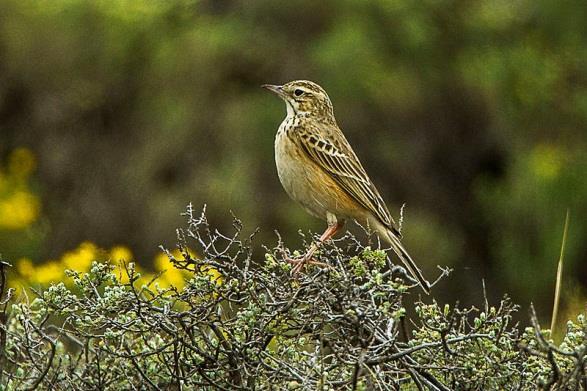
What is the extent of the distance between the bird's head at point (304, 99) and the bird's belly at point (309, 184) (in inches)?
13.7

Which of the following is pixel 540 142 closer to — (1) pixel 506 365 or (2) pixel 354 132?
(2) pixel 354 132

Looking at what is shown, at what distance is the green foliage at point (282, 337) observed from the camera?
3.85 metres

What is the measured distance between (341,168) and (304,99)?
47cm

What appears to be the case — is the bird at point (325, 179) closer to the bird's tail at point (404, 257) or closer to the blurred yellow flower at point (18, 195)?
the bird's tail at point (404, 257)

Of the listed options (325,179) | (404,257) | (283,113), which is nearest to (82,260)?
(325,179)

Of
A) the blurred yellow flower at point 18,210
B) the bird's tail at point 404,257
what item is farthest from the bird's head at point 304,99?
the blurred yellow flower at point 18,210

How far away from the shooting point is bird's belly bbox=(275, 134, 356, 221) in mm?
6148

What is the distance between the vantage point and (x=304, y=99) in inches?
260

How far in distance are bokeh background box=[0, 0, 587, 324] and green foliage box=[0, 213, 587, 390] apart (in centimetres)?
675

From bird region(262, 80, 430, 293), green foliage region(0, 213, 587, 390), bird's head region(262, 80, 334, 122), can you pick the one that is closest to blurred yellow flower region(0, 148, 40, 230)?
bird's head region(262, 80, 334, 122)

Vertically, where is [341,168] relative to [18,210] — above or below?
below

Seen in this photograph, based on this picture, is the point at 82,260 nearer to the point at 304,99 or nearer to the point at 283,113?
the point at 304,99

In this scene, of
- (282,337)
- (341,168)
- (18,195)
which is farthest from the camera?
(18,195)

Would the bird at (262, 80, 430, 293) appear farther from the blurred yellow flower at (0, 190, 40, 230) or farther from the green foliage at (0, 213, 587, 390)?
the blurred yellow flower at (0, 190, 40, 230)
